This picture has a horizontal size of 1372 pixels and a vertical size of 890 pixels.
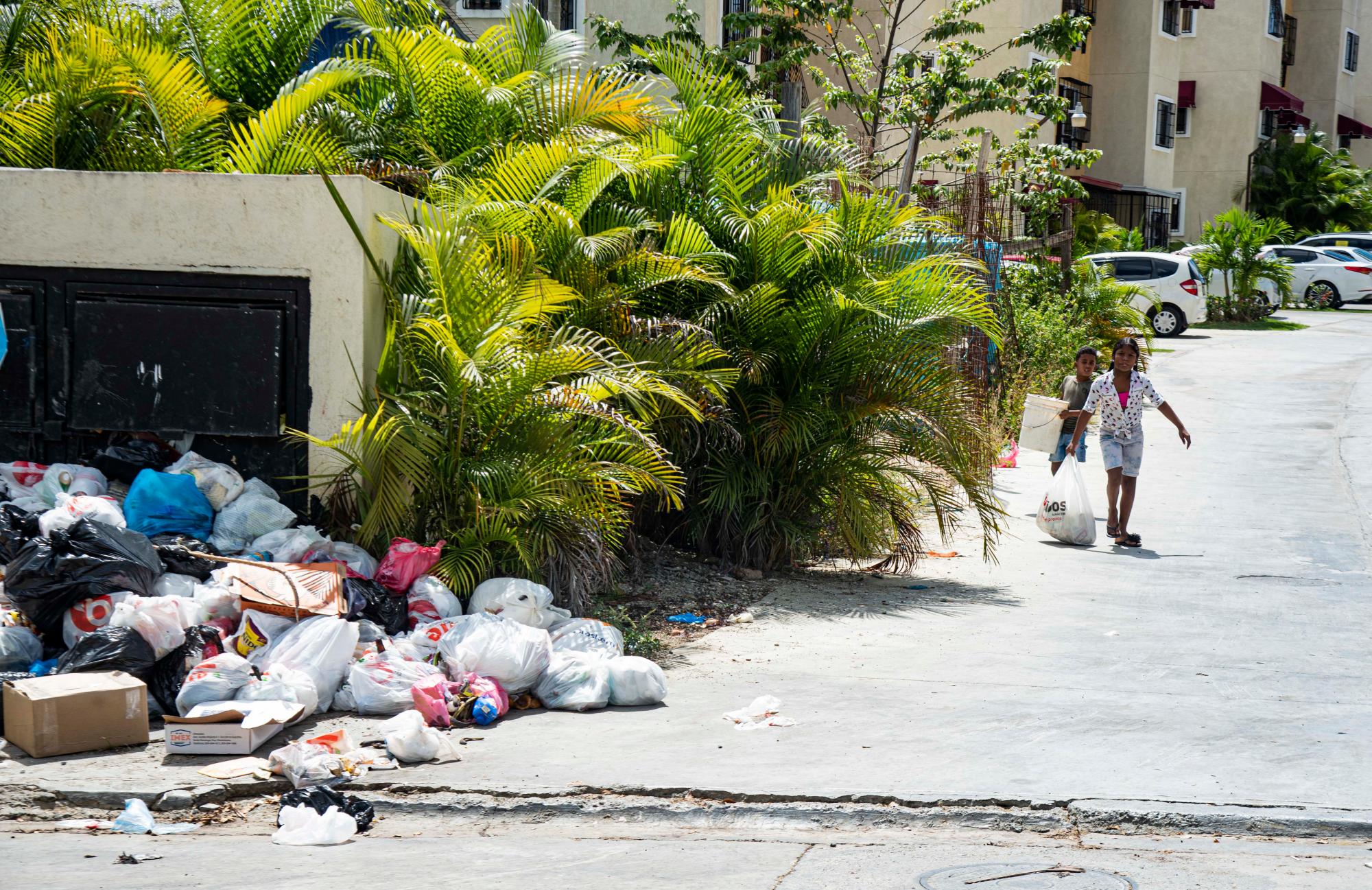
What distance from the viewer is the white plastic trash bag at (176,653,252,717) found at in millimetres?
5551

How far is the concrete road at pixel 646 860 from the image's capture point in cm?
427

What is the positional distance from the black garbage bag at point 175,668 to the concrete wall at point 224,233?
187 centimetres

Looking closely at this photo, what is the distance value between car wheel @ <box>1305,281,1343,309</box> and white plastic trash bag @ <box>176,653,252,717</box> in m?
34.9

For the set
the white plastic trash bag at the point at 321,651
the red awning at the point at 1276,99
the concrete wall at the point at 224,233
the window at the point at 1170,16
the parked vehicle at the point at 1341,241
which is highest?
the window at the point at 1170,16

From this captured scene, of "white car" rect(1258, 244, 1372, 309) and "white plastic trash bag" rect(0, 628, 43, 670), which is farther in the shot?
"white car" rect(1258, 244, 1372, 309)

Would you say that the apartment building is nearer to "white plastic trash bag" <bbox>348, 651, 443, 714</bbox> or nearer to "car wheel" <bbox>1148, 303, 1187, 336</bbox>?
"car wheel" <bbox>1148, 303, 1187, 336</bbox>

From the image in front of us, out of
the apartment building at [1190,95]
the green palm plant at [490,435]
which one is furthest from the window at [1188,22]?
the green palm plant at [490,435]

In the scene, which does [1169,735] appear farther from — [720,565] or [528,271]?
[528,271]

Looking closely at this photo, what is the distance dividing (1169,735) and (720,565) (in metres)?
3.68


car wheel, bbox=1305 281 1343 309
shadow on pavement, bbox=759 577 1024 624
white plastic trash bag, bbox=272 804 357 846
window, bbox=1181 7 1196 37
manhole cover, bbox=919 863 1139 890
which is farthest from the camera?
window, bbox=1181 7 1196 37

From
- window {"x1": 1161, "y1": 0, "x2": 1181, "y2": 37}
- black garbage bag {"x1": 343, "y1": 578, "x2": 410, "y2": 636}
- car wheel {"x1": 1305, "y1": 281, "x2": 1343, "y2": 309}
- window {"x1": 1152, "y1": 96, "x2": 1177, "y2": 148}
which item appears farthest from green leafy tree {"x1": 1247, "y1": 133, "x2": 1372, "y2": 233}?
black garbage bag {"x1": 343, "y1": 578, "x2": 410, "y2": 636}

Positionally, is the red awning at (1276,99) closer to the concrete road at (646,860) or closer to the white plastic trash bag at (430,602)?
the white plastic trash bag at (430,602)

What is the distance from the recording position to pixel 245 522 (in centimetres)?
713

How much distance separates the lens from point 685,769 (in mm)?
5281
